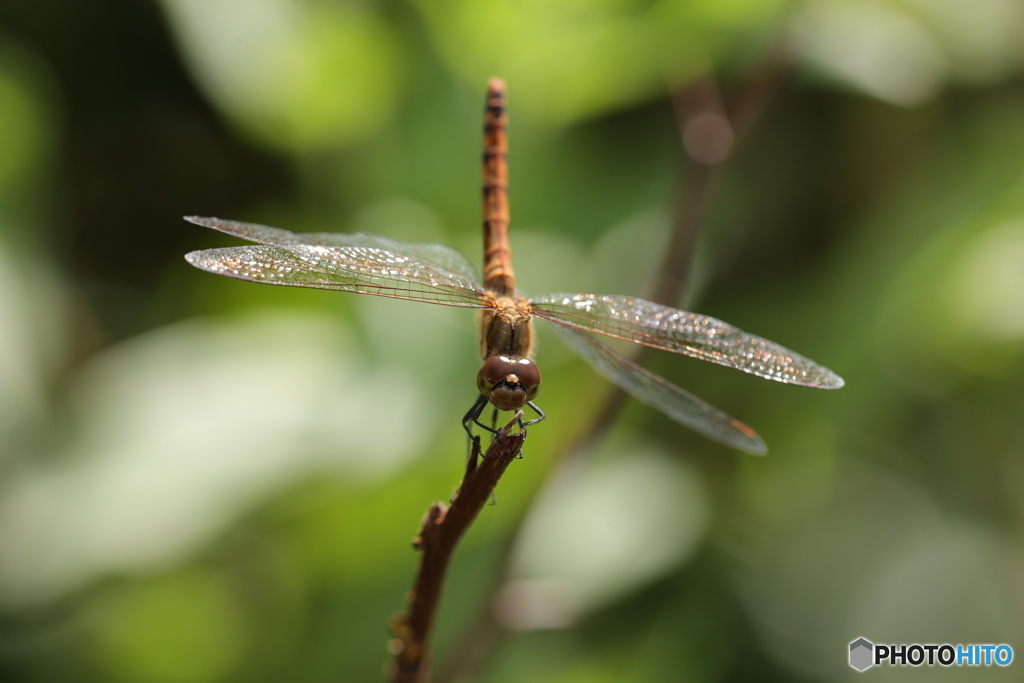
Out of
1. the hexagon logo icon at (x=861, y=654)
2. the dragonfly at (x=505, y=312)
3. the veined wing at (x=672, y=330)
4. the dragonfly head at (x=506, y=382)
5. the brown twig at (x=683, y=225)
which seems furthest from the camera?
the hexagon logo icon at (x=861, y=654)

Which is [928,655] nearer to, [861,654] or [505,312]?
[861,654]

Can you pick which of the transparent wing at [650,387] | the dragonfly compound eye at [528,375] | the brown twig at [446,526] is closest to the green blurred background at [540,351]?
the transparent wing at [650,387]

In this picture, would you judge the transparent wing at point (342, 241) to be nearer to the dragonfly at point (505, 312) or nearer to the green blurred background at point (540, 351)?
the dragonfly at point (505, 312)

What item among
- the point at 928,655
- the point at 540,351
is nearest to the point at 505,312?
the point at 540,351

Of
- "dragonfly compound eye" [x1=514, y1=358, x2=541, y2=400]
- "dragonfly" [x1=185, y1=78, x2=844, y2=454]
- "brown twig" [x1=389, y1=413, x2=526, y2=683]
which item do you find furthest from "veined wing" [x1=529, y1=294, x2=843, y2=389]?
"brown twig" [x1=389, y1=413, x2=526, y2=683]

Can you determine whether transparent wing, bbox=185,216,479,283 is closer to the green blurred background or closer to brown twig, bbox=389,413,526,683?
the green blurred background

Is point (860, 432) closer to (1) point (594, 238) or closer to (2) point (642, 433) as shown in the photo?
(2) point (642, 433)

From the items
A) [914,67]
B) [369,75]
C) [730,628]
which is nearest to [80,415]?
[369,75]
